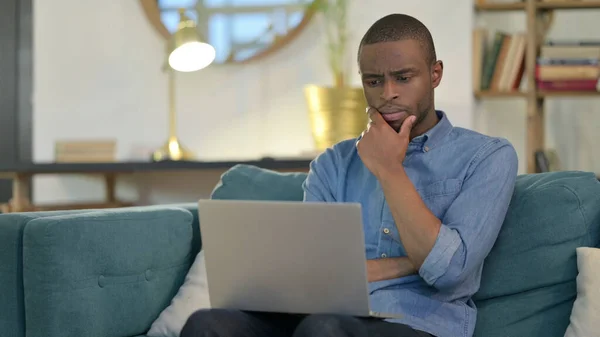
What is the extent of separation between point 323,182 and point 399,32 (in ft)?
1.23

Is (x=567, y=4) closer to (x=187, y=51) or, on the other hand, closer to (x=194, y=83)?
(x=187, y=51)

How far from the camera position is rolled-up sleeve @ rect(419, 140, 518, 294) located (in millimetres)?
1754

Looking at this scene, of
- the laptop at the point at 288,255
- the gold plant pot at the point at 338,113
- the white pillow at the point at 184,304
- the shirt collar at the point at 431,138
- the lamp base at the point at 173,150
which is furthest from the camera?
the lamp base at the point at 173,150

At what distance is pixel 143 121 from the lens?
4793 millimetres

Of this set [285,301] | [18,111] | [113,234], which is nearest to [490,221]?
[285,301]

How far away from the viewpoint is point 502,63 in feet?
13.5

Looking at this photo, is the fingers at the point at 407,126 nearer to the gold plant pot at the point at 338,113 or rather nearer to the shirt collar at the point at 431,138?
the shirt collar at the point at 431,138

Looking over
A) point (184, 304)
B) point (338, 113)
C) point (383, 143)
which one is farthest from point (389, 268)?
point (338, 113)

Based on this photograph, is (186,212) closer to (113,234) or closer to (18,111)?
(113,234)

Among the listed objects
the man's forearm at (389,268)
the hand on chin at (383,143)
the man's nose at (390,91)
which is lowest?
the man's forearm at (389,268)

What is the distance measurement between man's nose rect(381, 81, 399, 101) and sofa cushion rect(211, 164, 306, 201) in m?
0.58

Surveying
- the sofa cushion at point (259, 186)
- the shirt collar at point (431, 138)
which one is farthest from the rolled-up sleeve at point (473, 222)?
the sofa cushion at point (259, 186)

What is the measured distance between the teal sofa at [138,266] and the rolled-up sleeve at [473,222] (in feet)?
0.46

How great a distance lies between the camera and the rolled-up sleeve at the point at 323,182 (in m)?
2.07
